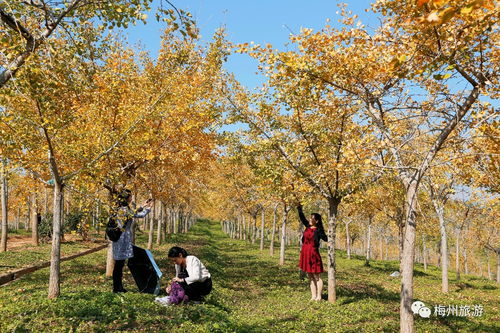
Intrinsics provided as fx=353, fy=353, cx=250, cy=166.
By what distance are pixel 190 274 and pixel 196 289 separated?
0.64 meters

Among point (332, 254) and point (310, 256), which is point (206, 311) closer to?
point (310, 256)

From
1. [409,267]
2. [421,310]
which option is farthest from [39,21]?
[421,310]

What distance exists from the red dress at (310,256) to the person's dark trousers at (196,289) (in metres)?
3.53

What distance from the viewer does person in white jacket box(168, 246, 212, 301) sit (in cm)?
848

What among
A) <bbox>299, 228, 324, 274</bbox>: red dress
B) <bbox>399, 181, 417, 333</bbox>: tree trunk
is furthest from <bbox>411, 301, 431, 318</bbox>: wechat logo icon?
<bbox>399, 181, 417, 333</bbox>: tree trunk

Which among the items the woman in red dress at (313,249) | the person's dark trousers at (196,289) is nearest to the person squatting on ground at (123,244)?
the person's dark trousers at (196,289)

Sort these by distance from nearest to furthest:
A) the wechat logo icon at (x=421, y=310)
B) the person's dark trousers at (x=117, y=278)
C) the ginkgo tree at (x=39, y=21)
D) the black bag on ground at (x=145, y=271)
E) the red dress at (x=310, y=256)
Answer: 1. the ginkgo tree at (x=39, y=21)
2. the person's dark trousers at (x=117, y=278)
3. the black bag on ground at (x=145, y=271)
4. the wechat logo icon at (x=421, y=310)
5. the red dress at (x=310, y=256)

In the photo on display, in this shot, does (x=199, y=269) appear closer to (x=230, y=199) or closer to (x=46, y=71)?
(x=46, y=71)

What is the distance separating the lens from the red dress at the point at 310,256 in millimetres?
A: 10930

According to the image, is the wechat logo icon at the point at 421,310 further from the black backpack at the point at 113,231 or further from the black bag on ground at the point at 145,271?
the black backpack at the point at 113,231

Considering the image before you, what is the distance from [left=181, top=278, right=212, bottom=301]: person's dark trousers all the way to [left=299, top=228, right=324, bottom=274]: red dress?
3.53m

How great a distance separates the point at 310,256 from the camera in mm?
11047

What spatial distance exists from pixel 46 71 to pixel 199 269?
5.31m

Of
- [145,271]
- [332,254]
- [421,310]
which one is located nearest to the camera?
[145,271]
